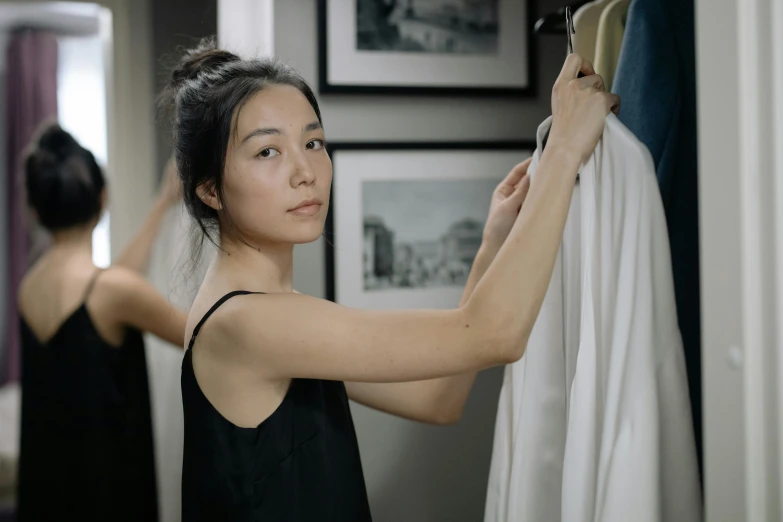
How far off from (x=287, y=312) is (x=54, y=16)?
798mm

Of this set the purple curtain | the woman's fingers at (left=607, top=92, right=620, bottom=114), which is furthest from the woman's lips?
the purple curtain

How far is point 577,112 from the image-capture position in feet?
2.67

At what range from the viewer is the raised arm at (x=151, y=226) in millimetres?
1292

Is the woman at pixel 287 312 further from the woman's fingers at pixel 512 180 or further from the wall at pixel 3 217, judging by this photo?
the wall at pixel 3 217

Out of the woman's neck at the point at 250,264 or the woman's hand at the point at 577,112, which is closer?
the woman's hand at the point at 577,112

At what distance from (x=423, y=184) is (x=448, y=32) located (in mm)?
318

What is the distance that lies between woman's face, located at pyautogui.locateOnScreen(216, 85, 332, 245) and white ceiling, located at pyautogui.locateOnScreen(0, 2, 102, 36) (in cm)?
56

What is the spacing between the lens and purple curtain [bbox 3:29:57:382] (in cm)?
119

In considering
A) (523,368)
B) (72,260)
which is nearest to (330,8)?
(72,260)

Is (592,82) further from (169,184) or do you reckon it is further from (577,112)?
(169,184)

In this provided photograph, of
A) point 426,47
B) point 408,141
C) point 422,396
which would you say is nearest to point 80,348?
point 422,396

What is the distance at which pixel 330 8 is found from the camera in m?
1.34

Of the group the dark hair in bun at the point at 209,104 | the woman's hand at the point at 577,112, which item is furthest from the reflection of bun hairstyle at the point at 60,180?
the woman's hand at the point at 577,112

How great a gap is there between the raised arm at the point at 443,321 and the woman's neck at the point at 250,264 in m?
0.10
